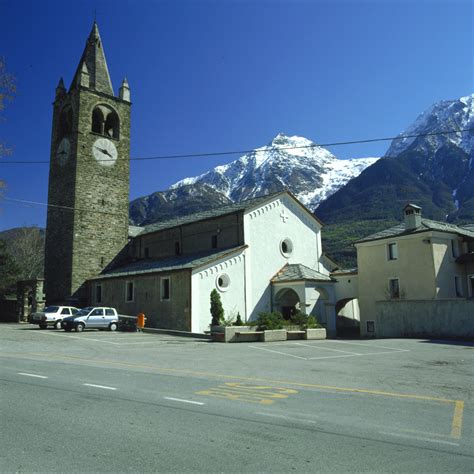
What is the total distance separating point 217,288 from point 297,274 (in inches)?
247

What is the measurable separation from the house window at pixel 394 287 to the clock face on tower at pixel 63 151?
101 ft

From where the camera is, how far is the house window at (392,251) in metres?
35.9

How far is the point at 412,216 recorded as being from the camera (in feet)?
116

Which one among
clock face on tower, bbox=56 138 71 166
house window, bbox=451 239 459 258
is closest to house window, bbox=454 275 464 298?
house window, bbox=451 239 459 258

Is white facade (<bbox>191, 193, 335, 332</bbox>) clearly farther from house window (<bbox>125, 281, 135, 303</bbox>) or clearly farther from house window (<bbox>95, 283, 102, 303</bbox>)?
house window (<bbox>95, 283, 102, 303</bbox>)

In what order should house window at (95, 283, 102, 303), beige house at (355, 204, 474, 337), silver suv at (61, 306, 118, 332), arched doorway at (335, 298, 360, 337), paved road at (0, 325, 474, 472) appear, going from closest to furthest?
paved road at (0, 325, 474, 472), silver suv at (61, 306, 118, 332), beige house at (355, 204, 474, 337), house window at (95, 283, 102, 303), arched doorway at (335, 298, 360, 337)

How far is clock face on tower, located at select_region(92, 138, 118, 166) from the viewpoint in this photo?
42938 mm

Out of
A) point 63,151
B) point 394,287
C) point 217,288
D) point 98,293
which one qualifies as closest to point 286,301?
point 217,288

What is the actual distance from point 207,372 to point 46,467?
7.52 metres

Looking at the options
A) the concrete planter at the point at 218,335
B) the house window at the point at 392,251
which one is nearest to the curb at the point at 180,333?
the concrete planter at the point at 218,335

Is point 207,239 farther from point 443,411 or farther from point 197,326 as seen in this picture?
point 443,411

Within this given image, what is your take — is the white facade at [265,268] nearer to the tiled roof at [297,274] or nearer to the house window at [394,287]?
the tiled roof at [297,274]

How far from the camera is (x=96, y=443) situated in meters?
5.74

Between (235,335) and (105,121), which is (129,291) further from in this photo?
(105,121)
